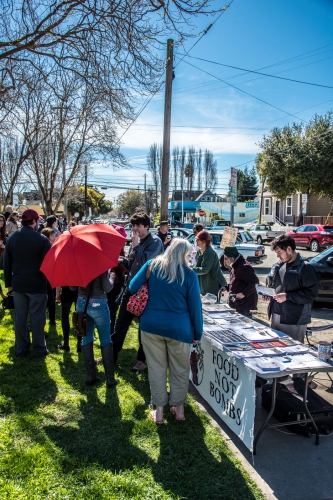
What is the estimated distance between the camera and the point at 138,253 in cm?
482

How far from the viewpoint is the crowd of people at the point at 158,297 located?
3510 millimetres

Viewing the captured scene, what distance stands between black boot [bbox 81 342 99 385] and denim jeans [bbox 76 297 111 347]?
79 mm

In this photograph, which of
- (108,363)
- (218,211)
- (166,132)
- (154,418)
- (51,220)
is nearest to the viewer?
(154,418)

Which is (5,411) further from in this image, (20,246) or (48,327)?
(48,327)

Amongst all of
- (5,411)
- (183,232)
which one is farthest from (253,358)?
(183,232)

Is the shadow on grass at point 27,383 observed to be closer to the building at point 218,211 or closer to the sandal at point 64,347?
the sandal at point 64,347

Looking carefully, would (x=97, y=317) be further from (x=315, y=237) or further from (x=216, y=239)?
(x=315, y=237)

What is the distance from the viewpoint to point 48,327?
6922mm

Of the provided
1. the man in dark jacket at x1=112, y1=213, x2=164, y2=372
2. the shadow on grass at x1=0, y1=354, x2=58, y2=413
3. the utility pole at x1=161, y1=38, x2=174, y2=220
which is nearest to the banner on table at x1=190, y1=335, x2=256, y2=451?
the man in dark jacket at x1=112, y1=213, x2=164, y2=372

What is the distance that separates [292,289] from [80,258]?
2.40 meters

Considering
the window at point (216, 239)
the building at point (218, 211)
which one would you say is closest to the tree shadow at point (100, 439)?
the window at point (216, 239)

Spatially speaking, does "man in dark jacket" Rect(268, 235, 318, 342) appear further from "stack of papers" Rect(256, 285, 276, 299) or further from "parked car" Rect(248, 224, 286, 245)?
"parked car" Rect(248, 224, 286, 245)

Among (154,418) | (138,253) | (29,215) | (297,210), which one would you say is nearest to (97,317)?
(138,253)

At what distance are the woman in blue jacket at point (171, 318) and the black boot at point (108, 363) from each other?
3.02ft
